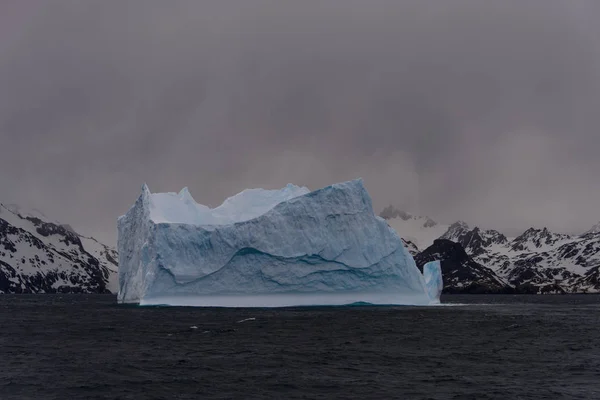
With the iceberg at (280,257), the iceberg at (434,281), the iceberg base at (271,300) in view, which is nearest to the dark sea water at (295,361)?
the iceberg at (280,257)

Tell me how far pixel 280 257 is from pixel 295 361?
30.5m

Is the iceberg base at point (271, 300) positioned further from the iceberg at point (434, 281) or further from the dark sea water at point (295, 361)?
the iceberg at point (434, 281)

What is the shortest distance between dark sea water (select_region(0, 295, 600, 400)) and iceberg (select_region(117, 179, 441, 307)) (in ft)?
42.4

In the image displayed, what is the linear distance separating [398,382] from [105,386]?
928cm

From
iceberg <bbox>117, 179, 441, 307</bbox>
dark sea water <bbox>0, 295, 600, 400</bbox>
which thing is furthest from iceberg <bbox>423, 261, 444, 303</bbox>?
dark sea water <bbox>0, 295, 600, 400</bbox>

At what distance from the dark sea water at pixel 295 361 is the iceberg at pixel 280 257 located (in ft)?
42.4

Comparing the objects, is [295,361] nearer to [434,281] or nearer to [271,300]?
[271,300]

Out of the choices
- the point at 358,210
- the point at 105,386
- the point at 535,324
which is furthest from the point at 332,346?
the point at 358,210

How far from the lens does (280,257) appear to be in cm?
5853

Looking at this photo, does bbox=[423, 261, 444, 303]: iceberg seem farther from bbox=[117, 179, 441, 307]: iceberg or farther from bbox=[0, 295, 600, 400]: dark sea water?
bbox=[0, 295, 600, 400]: dark sea water

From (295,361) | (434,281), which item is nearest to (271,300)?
(434,281)

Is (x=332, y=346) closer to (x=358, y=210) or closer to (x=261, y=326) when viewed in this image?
(x=261, y=326)

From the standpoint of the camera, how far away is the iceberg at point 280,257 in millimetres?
58312

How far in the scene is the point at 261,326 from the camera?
42.7m
